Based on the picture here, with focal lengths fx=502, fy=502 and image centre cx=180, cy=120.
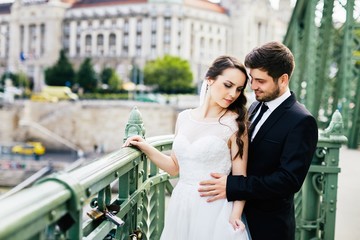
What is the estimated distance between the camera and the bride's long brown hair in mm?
2303

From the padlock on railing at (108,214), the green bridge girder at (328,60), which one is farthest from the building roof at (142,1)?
the padlock on railing at (108,214)

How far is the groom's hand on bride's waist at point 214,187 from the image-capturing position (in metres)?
2.30

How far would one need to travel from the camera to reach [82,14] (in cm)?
6925

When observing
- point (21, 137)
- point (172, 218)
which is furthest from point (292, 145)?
point (21, 137)

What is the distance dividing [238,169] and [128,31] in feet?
218

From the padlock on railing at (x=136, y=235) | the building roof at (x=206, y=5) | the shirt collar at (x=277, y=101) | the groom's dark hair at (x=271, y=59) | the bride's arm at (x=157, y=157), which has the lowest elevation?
the padlock on railing at (x=136, y=235)

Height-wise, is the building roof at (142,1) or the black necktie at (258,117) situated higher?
the building roof at (142,1)

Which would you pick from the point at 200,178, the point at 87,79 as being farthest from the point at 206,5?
the point at 200,178

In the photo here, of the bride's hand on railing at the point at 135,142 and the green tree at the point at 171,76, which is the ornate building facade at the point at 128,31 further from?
the bride's hand on railing at the point at 135,142

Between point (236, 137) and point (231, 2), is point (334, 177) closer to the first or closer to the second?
point (236, 137)

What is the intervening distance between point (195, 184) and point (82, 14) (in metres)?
69.8

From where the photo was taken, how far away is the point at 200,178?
2379 millimetres

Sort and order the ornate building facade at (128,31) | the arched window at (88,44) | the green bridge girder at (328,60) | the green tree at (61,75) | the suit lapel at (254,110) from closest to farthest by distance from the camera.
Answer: the suit lapel at (254,110) → the green bridge girder at (328,60) → the green tree at (61,75) → the ornate building facade at (128,31) → the arched window at (88,44)

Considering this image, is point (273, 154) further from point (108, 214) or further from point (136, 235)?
point (136, 235)
